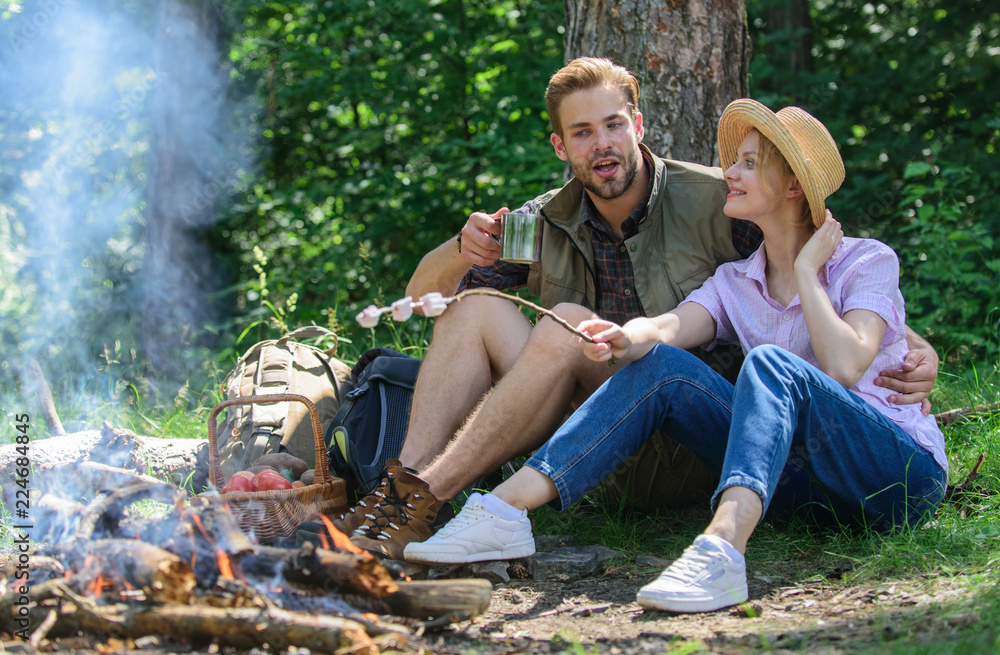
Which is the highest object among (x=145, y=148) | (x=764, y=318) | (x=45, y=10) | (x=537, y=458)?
(x=45, y=10)

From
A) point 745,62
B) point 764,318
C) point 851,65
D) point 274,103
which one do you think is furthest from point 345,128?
point 764,318

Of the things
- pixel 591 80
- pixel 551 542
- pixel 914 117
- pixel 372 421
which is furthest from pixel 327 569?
pixel 914 117

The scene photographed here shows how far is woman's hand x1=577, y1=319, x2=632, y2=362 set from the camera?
225 centimetres

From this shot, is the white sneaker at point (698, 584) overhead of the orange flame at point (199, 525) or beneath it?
beneath

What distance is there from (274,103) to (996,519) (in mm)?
5631

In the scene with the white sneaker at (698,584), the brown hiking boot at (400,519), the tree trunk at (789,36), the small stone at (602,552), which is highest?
the tree trunk at (789,36)

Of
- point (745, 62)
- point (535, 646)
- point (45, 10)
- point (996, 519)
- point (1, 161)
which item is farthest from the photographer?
point (1, 161)

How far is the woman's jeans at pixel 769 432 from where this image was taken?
2102 millimetres

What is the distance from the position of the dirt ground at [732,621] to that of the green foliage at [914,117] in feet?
9.53

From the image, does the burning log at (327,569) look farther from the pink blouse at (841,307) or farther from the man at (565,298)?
the pink blouse at (841,307)

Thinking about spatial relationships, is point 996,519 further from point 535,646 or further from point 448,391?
point 448,391

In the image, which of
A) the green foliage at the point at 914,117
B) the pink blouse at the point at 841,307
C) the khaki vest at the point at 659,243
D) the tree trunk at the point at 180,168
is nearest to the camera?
the pink blouse at the point at 841,307

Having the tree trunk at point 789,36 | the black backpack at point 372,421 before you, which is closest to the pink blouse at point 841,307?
the black backpack at point 372,421

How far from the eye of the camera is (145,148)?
6.47 metres
